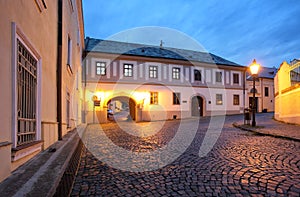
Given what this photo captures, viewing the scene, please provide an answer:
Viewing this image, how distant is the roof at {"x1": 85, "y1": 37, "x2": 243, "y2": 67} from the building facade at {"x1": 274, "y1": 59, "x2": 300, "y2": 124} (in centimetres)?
1137

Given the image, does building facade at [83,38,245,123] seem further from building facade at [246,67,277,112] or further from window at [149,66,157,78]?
building facade at [246,67,277,112]

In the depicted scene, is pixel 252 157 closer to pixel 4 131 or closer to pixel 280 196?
pixel 280 196

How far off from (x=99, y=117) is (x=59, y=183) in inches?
698

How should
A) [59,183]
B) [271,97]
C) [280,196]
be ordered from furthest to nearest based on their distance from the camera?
[271,97]
[280,196]
[59,183]

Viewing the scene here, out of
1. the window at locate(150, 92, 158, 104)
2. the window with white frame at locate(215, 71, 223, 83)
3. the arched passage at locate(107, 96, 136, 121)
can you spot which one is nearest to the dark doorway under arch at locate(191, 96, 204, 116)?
the window with white frame at locate(215, 71, 223, 83)

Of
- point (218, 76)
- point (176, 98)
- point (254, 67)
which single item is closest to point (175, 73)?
point (176, 98)

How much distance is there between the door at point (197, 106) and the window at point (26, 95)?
2184 centimetres

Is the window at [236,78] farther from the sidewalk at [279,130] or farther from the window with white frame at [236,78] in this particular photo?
the sidewalk at [279,130]

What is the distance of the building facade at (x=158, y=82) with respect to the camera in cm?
2023

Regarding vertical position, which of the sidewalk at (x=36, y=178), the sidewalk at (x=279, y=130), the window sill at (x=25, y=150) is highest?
the window sill at (x=25, y=150)

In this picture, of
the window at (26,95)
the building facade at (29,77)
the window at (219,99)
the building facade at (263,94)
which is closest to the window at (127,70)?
the window at (219,99)

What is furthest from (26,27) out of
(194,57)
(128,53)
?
(194,57)

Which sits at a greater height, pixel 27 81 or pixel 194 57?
pixel 194 57

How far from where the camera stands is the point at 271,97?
1347 inches
